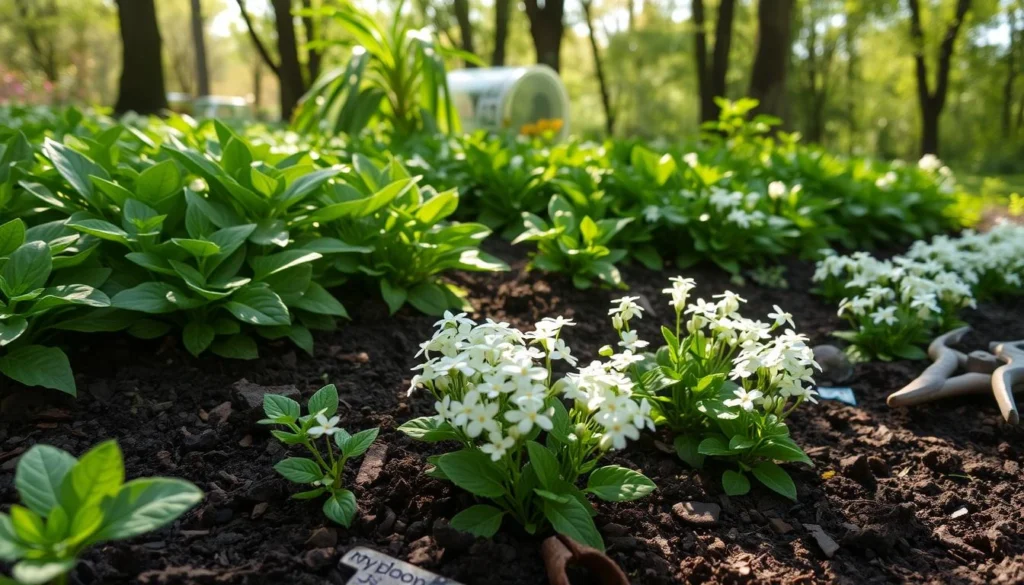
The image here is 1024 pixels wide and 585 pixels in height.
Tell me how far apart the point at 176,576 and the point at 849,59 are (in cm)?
3226

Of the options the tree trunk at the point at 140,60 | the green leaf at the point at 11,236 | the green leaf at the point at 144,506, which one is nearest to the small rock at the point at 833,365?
the green leaf at the point at 144,506

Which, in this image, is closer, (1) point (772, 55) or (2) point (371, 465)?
(2) point (371, 465)

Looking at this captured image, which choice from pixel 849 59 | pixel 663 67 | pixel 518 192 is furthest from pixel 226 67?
pixel 518 192

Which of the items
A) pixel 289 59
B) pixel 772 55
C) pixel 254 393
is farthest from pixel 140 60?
pixel 254 393

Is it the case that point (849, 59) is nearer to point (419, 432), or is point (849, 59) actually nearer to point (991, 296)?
point (991, 296)

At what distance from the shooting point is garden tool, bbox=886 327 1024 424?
2.27m

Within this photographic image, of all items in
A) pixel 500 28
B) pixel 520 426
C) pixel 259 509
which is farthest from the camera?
pixel 500 28

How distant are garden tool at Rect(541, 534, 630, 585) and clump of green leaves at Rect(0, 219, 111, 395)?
1316 millimetres

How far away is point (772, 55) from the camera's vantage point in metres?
8.56

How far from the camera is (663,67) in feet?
96.1

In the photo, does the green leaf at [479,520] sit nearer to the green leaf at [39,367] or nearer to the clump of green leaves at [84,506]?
the clump of green leaves at [84,506]

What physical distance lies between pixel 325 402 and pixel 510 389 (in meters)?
0.50

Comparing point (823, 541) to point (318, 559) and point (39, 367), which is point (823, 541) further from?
point (39, 367)

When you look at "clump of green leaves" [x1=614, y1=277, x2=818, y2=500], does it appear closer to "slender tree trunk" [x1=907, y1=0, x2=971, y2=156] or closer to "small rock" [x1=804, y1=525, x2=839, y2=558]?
"small rock" [x1=804, y1=525, x2=839, y2=558]
